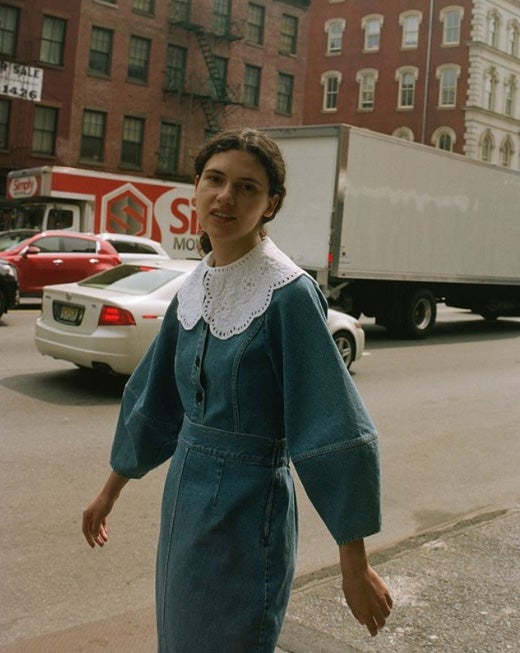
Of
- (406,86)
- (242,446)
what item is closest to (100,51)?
(406,86)

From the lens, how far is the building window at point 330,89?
2282 inches

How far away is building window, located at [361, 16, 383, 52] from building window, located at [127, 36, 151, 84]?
77.7 feet

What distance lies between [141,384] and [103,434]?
5257mm

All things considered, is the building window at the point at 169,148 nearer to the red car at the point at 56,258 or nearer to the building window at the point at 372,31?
the red car at the point at 56,258

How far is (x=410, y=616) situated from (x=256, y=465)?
2.17 metres

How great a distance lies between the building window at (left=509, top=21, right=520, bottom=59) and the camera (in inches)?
2186

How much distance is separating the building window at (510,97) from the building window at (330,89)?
1104 centimetres

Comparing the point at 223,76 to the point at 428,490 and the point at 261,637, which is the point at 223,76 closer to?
the point at 428,490

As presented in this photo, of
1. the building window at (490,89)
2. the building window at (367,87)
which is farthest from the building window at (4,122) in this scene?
the building window at (490,89)

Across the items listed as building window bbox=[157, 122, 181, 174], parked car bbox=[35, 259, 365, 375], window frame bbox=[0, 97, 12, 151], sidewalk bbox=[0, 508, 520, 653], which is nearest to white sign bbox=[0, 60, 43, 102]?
window frame bbox=[0, 97, 12, 151]

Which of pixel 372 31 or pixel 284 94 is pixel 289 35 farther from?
pixel 372 31

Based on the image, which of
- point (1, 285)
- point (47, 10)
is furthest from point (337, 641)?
point (47, 10)

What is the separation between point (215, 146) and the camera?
83.9 inches

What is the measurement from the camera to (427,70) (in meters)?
54.1
